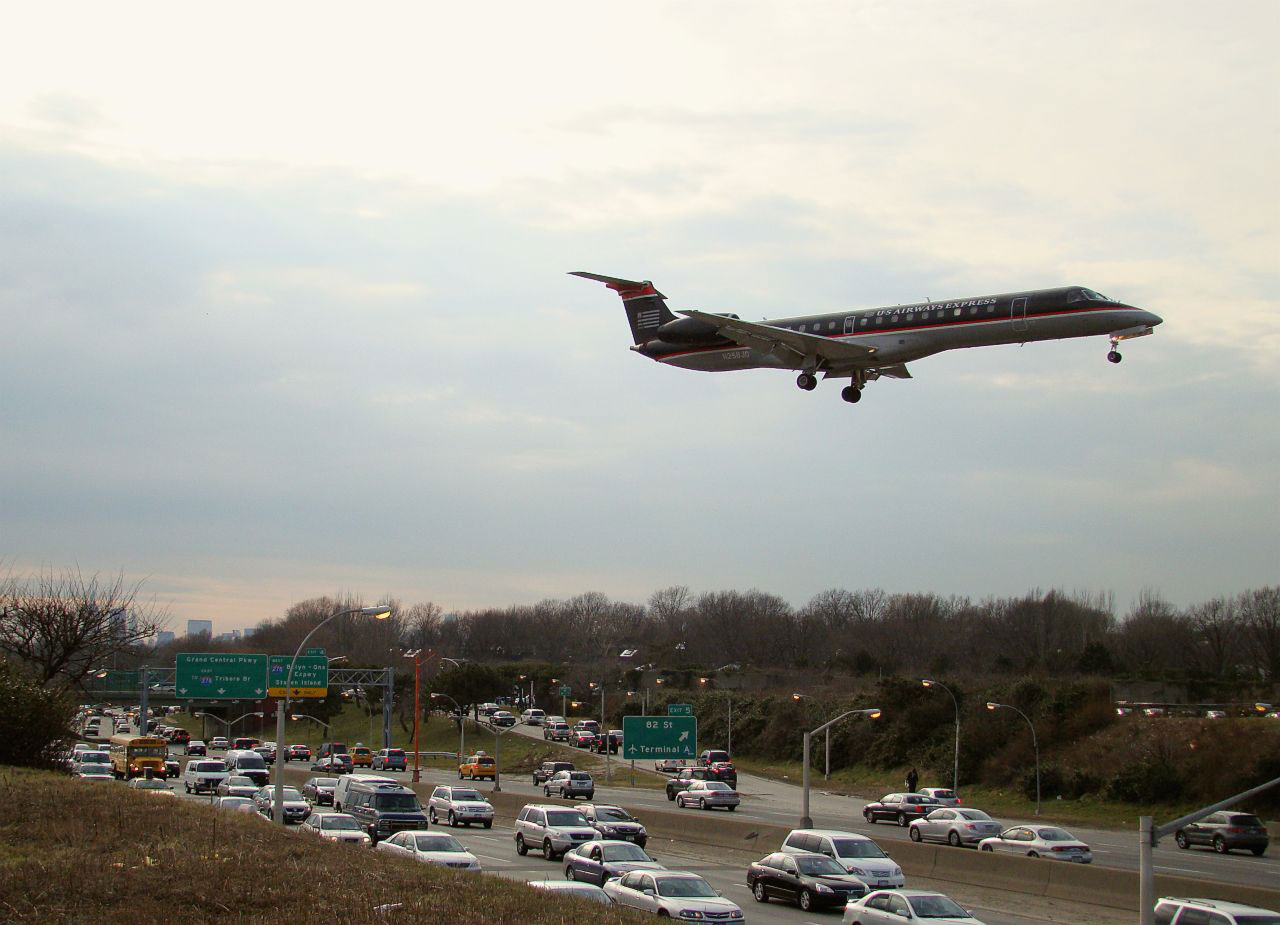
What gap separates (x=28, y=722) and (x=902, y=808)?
115ft

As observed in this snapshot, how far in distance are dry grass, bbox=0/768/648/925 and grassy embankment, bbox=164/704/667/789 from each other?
5661 cm

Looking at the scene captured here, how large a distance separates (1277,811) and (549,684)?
86447 millimetres

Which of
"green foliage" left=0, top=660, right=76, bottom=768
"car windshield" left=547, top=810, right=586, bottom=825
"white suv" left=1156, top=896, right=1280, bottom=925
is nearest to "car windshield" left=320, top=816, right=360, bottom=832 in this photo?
"car windshield" left=547, top=810, right=586, bottom=825

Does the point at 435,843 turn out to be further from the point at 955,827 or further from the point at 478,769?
the point at 478,769

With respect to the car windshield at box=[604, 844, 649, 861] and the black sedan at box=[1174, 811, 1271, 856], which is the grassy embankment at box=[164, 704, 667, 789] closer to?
the black sedan at box=[1174, 811, 1271, 856]

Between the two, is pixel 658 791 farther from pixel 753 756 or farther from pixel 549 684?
pixel 549 684

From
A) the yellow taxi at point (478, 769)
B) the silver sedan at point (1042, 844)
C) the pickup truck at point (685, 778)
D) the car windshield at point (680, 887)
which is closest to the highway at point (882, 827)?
the pickup truck at point (685, 778)

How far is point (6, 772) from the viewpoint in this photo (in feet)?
96.0

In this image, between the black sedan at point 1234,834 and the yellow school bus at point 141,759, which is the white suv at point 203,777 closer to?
the yellow school bus at point 141,759

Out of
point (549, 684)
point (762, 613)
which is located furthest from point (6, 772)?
point (762, 613)

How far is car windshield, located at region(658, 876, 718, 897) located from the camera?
23.4m

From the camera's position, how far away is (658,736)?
58.0 meters

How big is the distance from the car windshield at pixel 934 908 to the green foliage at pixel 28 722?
2538cm

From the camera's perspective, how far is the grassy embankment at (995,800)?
5929 centimetres
